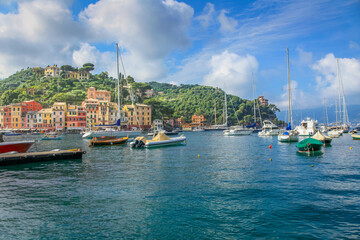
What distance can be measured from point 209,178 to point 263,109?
18463 cm

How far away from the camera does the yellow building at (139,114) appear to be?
110875 millimetres

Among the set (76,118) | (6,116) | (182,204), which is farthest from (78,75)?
(182,204)

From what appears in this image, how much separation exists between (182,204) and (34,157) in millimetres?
18560

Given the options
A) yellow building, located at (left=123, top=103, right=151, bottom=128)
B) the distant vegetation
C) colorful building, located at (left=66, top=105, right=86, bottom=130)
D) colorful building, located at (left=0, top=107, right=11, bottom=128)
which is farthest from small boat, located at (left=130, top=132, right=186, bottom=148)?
colorful building, located at (left=0, top=107, right=11, bottom=128)

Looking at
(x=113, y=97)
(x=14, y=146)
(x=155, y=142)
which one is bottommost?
(x=155, y=142)

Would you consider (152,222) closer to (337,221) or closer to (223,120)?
(337,221)

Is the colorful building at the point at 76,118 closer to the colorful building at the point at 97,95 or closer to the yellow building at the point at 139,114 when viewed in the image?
the yellow building at the point at 139,114

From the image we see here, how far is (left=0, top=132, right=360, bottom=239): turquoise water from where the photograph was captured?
8.47 m

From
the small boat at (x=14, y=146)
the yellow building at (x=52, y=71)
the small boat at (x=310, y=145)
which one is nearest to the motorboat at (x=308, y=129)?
the small boat at (x=310, y=145)

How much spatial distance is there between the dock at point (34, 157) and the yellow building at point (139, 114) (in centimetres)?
8484

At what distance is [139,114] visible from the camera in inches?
4500

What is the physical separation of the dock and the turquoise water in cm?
455

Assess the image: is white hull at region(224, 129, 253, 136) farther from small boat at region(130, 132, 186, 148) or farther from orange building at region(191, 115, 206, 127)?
orange building at region(191, 115, 206, 127)

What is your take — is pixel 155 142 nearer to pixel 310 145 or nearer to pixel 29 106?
pixel 310 145
